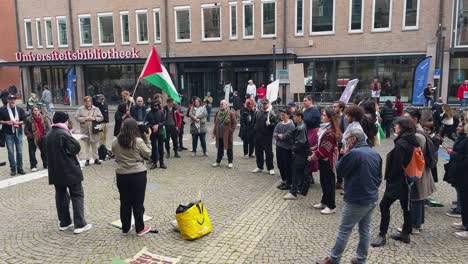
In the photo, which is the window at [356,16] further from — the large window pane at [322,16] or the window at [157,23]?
the window at [157,23]

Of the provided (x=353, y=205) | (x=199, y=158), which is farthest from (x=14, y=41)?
(x=353, y=205)

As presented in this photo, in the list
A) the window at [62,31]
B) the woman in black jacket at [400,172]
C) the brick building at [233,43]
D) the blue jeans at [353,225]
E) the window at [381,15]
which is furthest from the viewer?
the window at [62,31]

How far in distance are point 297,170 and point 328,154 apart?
946mm

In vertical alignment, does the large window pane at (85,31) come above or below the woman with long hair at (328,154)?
above

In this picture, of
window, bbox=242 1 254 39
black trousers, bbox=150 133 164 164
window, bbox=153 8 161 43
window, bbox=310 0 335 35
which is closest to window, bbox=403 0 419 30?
window, bbox=310 0 335 35

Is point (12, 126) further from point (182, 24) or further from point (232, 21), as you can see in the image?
point (182, 24)

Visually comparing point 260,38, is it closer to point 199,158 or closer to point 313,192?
point 199,158

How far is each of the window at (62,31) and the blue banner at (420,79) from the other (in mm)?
23694

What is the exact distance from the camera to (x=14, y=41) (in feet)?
115

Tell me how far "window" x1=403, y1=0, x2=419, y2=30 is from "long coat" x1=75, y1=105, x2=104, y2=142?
16901mm

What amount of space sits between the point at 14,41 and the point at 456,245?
39314 mm

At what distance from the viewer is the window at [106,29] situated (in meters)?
26.3

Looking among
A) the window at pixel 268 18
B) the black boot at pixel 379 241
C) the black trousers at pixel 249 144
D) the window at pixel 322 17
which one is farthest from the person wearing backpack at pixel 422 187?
the window at pixel 268 18

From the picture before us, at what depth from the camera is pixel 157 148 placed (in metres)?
9.83
